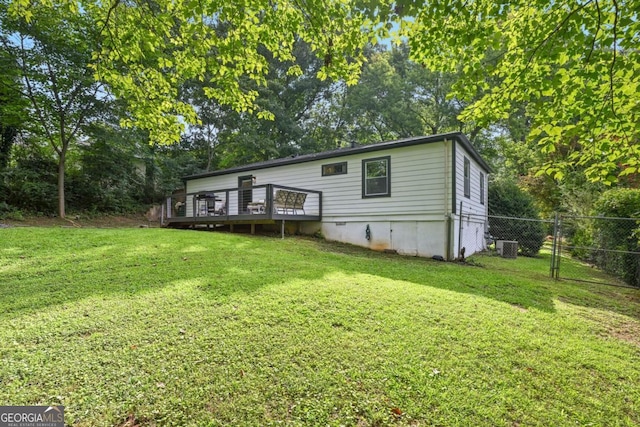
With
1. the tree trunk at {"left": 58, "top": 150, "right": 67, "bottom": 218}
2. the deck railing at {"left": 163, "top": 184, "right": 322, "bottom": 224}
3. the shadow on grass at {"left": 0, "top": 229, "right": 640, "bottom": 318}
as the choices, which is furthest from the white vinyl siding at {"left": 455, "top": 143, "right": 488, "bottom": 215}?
the tree trunk at {"left": 58, "top": 150, "right": 67, "bottom": 218}

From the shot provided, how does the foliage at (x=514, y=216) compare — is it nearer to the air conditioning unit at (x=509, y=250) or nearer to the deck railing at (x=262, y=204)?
the air conditioning unit at (x=509, y=250)

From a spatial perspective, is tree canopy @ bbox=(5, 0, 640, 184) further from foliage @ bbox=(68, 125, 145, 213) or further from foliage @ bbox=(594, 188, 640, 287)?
foliage @ bbox=(68, 125, 145, 213)

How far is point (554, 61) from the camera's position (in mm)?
3736

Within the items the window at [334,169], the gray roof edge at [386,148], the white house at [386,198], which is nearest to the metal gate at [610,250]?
the white house at [386,198]

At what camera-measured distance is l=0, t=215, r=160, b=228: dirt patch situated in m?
10.8

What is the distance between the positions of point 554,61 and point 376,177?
240 inches

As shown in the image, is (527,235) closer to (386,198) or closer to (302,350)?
(386,198)

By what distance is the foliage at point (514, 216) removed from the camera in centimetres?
1198

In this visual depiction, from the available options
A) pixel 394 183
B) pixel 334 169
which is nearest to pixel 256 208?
pixel 334 169

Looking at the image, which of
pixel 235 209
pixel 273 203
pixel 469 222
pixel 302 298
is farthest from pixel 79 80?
pixel 469 222

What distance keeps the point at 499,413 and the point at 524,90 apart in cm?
391

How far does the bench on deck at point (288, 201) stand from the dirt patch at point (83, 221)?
7344mm

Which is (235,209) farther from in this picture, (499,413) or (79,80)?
(499,413)

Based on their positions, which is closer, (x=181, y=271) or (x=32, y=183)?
(x=181, y=271)
